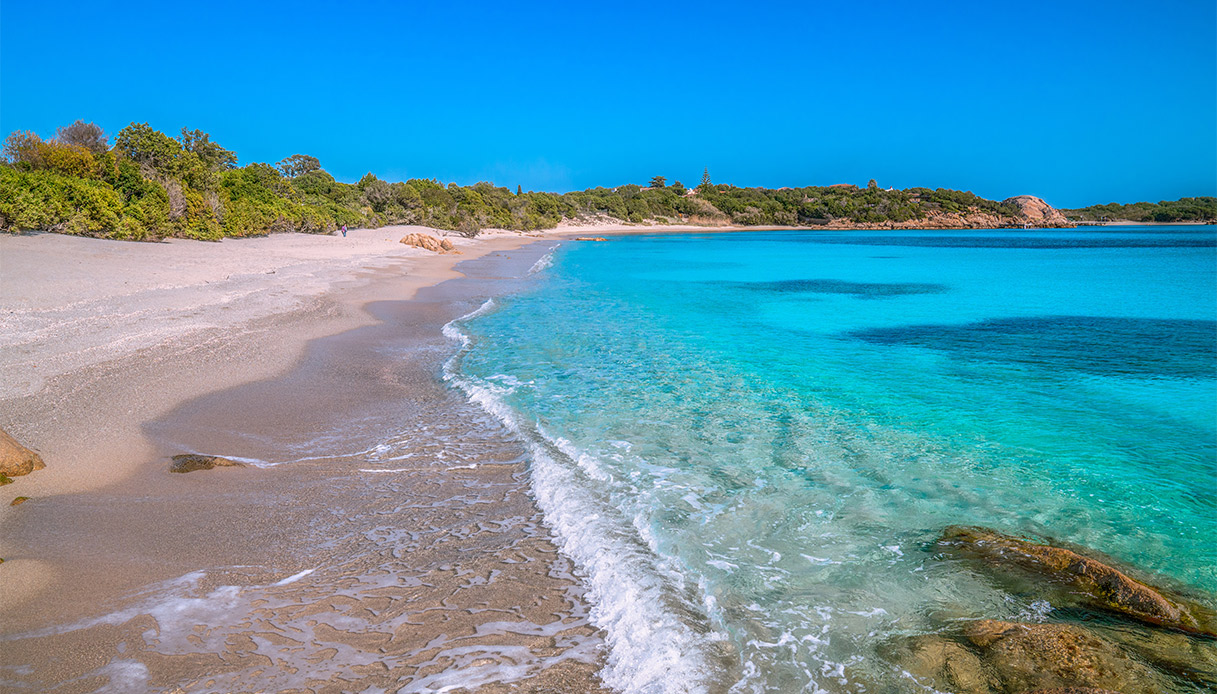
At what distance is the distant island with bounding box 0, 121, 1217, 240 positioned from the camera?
2273 cm

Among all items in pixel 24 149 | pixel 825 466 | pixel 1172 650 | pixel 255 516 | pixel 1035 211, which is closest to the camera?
pixel 1172 650

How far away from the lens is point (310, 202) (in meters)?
49.1

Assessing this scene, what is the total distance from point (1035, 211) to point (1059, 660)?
6943 inches

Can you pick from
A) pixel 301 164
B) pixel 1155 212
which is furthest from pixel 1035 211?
pixel 301 164

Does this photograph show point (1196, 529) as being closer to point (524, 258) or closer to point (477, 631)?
point (477, 631)

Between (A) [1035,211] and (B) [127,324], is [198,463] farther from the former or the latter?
(A) [1035,211]

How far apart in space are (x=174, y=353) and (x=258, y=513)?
6.37 metres

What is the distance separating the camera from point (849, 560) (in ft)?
15.7

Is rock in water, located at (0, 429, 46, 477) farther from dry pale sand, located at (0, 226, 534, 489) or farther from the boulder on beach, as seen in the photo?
the boulder on beach

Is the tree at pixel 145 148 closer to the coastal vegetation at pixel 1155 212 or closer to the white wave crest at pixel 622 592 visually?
the white wave crest at pixel 622 592

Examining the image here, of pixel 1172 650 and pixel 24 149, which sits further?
pixel 24 149

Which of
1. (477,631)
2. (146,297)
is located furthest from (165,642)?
(146,297)

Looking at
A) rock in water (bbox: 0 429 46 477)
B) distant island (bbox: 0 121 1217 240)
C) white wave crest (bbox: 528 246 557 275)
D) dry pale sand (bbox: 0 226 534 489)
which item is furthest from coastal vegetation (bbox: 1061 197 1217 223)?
rock in water (bbox: 0 429 46 477)

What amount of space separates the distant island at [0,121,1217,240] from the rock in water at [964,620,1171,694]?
2694 cm
